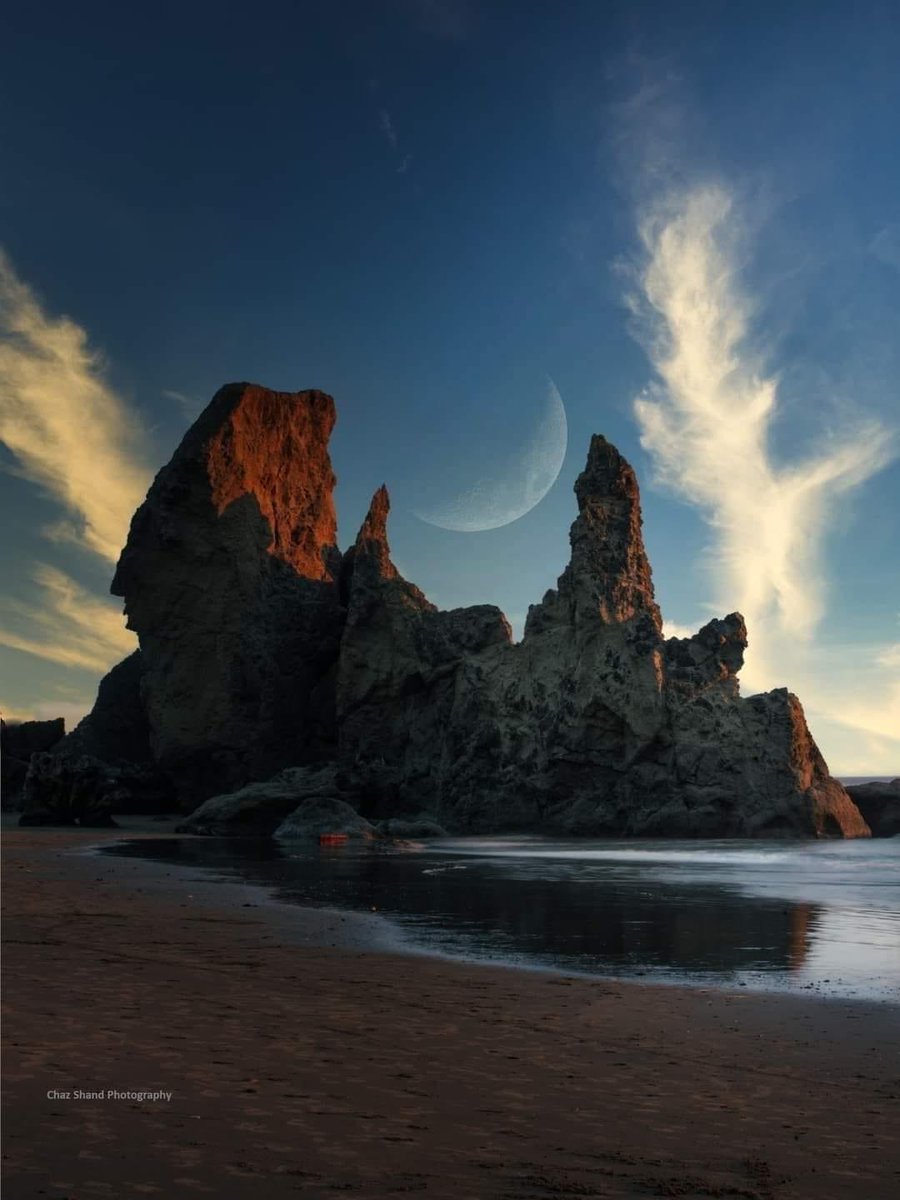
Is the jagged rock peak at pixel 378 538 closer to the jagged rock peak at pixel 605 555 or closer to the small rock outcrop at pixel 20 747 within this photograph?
the jagged rock peak at pixel 605 555

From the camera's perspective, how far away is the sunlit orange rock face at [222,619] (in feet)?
207

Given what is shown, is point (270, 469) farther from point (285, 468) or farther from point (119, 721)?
point (119, 721)

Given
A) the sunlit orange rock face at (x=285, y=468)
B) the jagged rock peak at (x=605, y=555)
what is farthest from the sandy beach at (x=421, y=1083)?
the sunlit orange rock face at (x=285, y=468)

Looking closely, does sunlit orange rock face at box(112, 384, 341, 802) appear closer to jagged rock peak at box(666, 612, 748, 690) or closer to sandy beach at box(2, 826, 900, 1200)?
jagged rock peak at box(666, 612, 748, 690)

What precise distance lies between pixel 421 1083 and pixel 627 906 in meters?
11.4

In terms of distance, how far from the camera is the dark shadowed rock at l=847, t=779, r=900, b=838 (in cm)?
6250

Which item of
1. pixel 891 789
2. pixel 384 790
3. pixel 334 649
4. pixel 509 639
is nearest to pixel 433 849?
pixel 384 790

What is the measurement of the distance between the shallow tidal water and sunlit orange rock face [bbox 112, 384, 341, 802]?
29.4 meters

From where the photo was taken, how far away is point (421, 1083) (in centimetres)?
566

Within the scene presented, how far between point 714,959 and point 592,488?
170ft

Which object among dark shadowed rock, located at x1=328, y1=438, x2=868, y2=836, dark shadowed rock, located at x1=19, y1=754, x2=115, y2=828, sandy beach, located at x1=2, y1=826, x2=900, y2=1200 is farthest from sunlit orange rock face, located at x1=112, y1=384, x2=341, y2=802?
sandy beach, located at x1=2, y1=826, x2=900, y2=1200

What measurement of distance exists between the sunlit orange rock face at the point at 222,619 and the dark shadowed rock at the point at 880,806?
1422 inches

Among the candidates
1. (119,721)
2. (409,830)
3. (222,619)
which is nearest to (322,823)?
(409,830)

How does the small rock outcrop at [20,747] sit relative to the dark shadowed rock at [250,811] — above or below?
above
